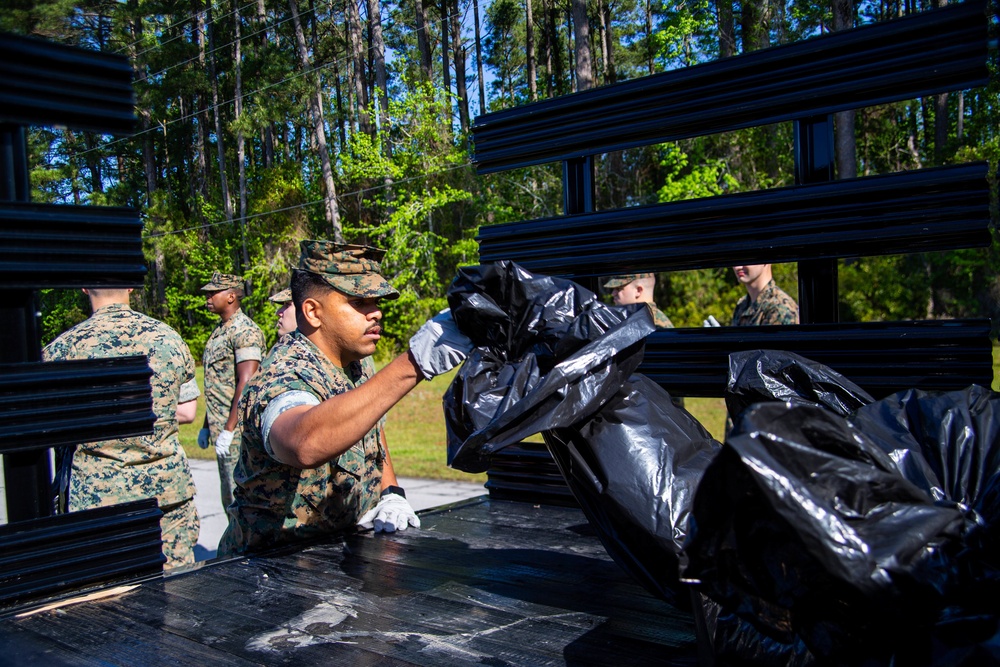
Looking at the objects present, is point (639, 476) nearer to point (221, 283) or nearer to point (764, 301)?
point (764, 301)

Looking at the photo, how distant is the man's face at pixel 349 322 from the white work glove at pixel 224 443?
3343 mm

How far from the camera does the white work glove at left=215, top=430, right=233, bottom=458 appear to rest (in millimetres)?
5867

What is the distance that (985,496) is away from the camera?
1335 millimetres

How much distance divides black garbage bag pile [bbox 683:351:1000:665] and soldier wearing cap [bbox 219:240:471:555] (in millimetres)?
965

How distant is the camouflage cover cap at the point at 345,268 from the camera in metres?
2.79

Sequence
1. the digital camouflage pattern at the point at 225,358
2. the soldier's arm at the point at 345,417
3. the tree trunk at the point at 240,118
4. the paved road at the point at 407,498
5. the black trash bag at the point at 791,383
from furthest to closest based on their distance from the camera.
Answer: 1. the tree trunk at the point at 240,118
2. the paved road at the point at 407,498
3. the digital camouflage pattern at the point at 225,358
4. the soldier's arm at the point at 345,417
5. the black trash bag at the point at 791,383

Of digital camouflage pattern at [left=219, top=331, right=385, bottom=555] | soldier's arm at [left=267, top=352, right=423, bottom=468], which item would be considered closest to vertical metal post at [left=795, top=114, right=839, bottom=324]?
soldier's arm at [left=267, top=352, right=423, bottom=468]

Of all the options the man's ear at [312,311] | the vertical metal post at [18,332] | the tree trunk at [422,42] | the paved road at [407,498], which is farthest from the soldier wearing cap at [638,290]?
the tree trunk at [422,42]

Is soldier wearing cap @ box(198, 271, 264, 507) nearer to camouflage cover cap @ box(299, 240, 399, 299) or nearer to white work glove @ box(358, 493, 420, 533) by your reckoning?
camouflage cover cap @ box(299, 240, 399, 299)

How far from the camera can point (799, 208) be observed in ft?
7.03

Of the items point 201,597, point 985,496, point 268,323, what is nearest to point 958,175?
point 985,496

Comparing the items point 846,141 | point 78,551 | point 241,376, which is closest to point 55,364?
point 78,551

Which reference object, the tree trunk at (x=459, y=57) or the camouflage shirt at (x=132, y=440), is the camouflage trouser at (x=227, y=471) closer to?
the camouflage shirt at (x=132, y=440)

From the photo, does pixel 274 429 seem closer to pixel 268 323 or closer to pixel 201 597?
pixel 201 597
